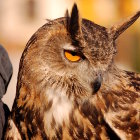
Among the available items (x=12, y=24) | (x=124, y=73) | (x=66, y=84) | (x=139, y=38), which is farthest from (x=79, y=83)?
(x=12, y=24)

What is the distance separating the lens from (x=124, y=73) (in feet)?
13.6

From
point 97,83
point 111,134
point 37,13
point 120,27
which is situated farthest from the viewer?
point 37,13

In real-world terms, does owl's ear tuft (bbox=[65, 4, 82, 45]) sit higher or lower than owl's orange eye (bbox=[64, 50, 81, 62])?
higher

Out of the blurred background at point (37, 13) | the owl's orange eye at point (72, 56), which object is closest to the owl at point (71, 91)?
the owl's orange eye at point (72, 56)

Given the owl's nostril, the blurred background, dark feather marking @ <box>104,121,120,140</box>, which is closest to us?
the owl's nostril

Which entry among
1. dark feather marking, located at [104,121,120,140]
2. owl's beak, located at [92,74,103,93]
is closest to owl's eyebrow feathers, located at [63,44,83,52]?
owl's beak, located at [92,74,103,93]

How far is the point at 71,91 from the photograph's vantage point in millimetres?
3982

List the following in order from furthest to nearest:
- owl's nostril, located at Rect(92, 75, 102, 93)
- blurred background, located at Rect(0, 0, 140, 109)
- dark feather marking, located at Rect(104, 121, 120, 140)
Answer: blurred background, located at Rect(0, 0, 140, 109), dark feather marking, located at Rect(104, 121, 120, 140), owl's nostril, located at Rect(92, 75, 102, 93)

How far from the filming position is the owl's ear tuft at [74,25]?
12.6 ft

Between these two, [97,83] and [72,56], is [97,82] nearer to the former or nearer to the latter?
[97,83]

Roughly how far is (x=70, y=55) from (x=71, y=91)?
23 cm

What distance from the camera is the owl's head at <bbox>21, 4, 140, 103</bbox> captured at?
385cm

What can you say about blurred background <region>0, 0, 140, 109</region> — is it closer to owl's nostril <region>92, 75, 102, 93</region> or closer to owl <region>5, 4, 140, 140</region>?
owl <region>5, 4, 140, 140</region>

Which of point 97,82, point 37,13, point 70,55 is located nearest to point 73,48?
point 70,55
